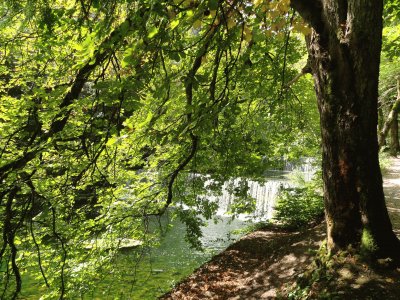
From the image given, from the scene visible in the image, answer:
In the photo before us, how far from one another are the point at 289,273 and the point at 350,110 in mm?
3156


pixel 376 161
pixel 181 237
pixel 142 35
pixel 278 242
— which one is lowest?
pixel 181 237

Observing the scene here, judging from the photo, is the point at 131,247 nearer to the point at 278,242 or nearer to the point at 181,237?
the point at 181,237


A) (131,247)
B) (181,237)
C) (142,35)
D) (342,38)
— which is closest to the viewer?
(142,35)

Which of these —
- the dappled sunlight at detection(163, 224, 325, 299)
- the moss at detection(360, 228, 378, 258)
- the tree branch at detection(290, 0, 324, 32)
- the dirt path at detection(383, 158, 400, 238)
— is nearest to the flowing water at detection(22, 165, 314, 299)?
the dappled sunlight at detection(163, 224, 325, 299)

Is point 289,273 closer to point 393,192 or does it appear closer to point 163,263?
point 163,263

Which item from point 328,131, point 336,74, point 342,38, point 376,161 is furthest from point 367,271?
point 342,38

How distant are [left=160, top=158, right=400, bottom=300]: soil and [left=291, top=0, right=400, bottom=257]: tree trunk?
306 millimetres

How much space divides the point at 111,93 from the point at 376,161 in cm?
258

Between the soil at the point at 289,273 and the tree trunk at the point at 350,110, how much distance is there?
31 cm

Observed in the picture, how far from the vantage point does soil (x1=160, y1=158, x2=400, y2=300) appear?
128 inches

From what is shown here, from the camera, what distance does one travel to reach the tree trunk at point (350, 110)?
291 cm

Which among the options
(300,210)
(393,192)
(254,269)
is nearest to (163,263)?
(254,269)

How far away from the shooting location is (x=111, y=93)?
2215 millimetres

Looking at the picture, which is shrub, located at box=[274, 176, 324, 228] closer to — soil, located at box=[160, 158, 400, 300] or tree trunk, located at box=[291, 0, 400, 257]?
soil, located at box=[160, 158, 400, 300]
